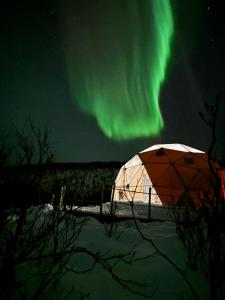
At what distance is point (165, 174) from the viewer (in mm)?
17688

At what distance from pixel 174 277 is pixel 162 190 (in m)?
12.7

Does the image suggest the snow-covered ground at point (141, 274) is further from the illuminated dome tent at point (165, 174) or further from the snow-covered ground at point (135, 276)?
the illuminated dome tent at point (165, 174)

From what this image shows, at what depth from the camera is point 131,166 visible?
66.1 ft

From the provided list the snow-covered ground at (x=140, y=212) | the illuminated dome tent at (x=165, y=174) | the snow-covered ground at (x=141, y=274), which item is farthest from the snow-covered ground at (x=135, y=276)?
the illuminated dome tent at (x=165, y=174)

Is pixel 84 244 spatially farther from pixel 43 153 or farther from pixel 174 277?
pixel 43 153

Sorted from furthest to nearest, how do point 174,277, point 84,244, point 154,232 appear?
point 154,232
point 84,244
point 174,277

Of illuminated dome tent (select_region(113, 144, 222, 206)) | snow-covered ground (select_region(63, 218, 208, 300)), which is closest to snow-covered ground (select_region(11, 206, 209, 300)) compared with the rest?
snow-covered ground (select_region(63, 218, 208, 300))

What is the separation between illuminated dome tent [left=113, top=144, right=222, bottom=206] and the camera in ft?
56.1

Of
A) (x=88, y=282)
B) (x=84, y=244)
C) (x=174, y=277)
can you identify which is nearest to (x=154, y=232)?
(x=84, y=244)

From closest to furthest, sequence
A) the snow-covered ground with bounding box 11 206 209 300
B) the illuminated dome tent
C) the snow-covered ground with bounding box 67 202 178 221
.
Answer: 1. the snow-covered ground with bounding box 11 206 209 300
2. the snow-covered ground with bounding box 67 202 178 221
3. the illuminated dome tent

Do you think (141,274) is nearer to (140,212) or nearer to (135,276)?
(135,276)

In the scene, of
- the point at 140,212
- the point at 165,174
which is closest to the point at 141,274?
the point at 140,212

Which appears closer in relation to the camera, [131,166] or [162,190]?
[162,190]

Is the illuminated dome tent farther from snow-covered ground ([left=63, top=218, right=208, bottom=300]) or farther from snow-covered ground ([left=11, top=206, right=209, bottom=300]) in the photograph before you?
snow-covered ground ([left=11, top=206, right=209, bottom=300])
